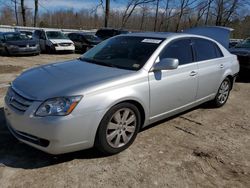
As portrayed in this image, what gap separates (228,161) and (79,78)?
2.21 meters

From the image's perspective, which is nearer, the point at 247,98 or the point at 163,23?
the point at 247,98

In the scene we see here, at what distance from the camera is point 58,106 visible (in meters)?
2.77

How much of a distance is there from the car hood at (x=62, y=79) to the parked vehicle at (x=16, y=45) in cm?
1099

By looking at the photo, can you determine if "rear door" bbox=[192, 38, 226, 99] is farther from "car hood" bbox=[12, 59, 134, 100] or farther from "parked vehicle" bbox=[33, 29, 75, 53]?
"parked vehicle" bbox=[33, 29, 75, 53]

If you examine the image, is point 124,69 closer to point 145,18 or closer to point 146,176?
point 146,176

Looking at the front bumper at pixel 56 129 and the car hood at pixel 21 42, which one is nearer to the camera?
the front bumper at pixel 56 129

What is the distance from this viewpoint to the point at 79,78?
320 cm

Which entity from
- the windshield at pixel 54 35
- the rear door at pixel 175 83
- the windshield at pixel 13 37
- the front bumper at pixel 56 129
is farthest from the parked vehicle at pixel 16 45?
the front bumper at pixel 56 129

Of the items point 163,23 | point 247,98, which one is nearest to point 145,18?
point 163,23

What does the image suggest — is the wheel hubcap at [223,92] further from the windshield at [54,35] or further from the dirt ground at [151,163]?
the windshield at [54,35]

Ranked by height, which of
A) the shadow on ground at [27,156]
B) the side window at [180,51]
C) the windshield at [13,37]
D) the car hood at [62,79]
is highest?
the side window at [180,51]

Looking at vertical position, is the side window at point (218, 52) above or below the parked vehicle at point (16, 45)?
above

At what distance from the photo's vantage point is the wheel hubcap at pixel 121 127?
10.4 ft

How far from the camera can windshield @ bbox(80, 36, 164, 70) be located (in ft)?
12.0
